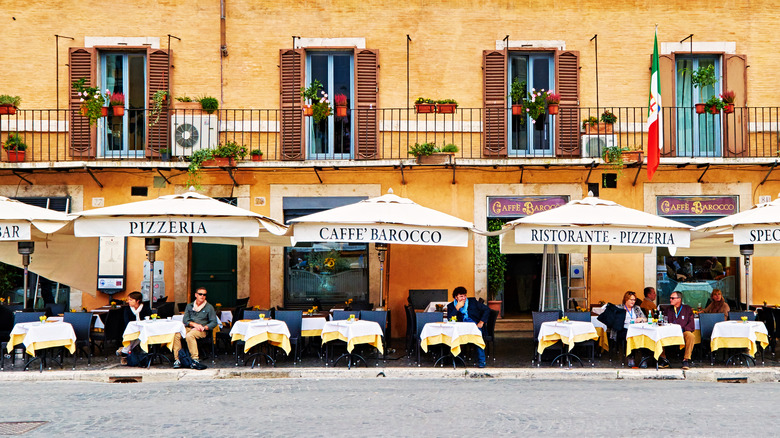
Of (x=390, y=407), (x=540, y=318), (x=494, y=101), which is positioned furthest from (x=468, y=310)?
(x=494, y=101)

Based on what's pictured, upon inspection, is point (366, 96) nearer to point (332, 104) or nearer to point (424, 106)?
point (332, 104)

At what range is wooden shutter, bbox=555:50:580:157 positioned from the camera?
1534 centimetres

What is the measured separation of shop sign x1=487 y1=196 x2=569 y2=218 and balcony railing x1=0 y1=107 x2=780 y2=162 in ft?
2.64

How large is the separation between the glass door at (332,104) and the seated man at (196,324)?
14.9ft

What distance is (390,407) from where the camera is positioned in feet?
28.3

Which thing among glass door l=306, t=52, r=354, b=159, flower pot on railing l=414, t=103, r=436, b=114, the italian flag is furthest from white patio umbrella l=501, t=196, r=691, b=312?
glass door l=306, t=52, r=354, b=159

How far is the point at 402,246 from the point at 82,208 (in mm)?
6155

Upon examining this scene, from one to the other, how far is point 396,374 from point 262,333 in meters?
1.99

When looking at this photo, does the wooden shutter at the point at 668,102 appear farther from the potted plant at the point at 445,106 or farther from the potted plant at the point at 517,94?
the potted plant at the point at 445,106

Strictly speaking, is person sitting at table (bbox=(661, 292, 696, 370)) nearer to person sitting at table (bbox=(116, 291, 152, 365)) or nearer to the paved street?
the paved street

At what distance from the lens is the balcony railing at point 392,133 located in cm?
1516

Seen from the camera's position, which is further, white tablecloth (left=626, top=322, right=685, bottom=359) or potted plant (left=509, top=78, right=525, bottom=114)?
potted plant (left=509, top=78, right=525, bottom=114)

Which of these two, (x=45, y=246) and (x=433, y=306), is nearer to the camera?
(x=45, y=246)

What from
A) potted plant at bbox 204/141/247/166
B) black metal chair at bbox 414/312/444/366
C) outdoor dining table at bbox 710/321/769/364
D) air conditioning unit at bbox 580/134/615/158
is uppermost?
air conditioning unit at bbox 580/134/615/158
